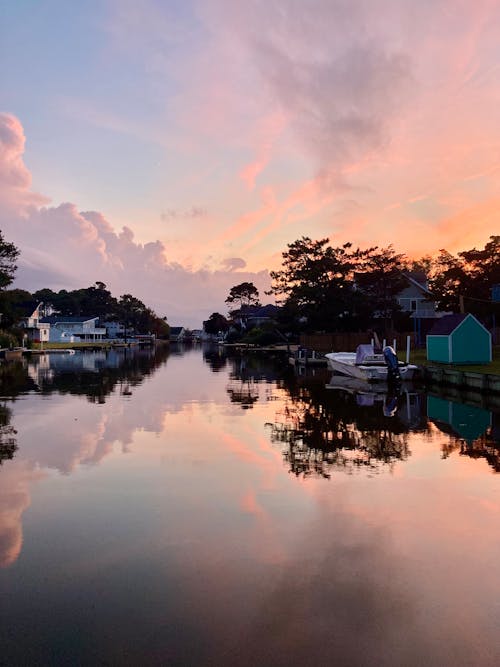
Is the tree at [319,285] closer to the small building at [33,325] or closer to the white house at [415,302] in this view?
the white house at [415,302]

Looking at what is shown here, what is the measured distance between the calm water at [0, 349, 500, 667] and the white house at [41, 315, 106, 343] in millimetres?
132519

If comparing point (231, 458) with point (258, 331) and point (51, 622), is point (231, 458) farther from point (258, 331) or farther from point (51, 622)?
point (258, 331)

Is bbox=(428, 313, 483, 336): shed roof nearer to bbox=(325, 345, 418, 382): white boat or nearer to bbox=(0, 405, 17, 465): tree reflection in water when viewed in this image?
bbox=(325, 345, 418, 382): white boat

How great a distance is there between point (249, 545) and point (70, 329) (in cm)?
15426

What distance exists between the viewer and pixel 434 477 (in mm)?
13656

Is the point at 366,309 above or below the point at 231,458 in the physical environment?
above

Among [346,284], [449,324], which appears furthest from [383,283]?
[449,324]

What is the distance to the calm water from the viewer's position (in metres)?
6.05

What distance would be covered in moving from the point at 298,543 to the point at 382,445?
361 inches

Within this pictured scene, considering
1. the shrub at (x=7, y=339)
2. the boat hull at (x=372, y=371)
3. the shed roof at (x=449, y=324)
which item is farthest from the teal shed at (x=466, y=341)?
the shrub at (x=7, y=339)

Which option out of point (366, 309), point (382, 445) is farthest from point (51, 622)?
point (366, 309)

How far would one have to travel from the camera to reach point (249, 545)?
29.6ft

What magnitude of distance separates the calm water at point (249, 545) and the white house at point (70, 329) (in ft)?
435

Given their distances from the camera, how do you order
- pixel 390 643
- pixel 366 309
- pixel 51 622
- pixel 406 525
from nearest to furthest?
1. pixel 390 643
2. pixel 51 622
3. pixel 406 525
4. pixel 366 309
